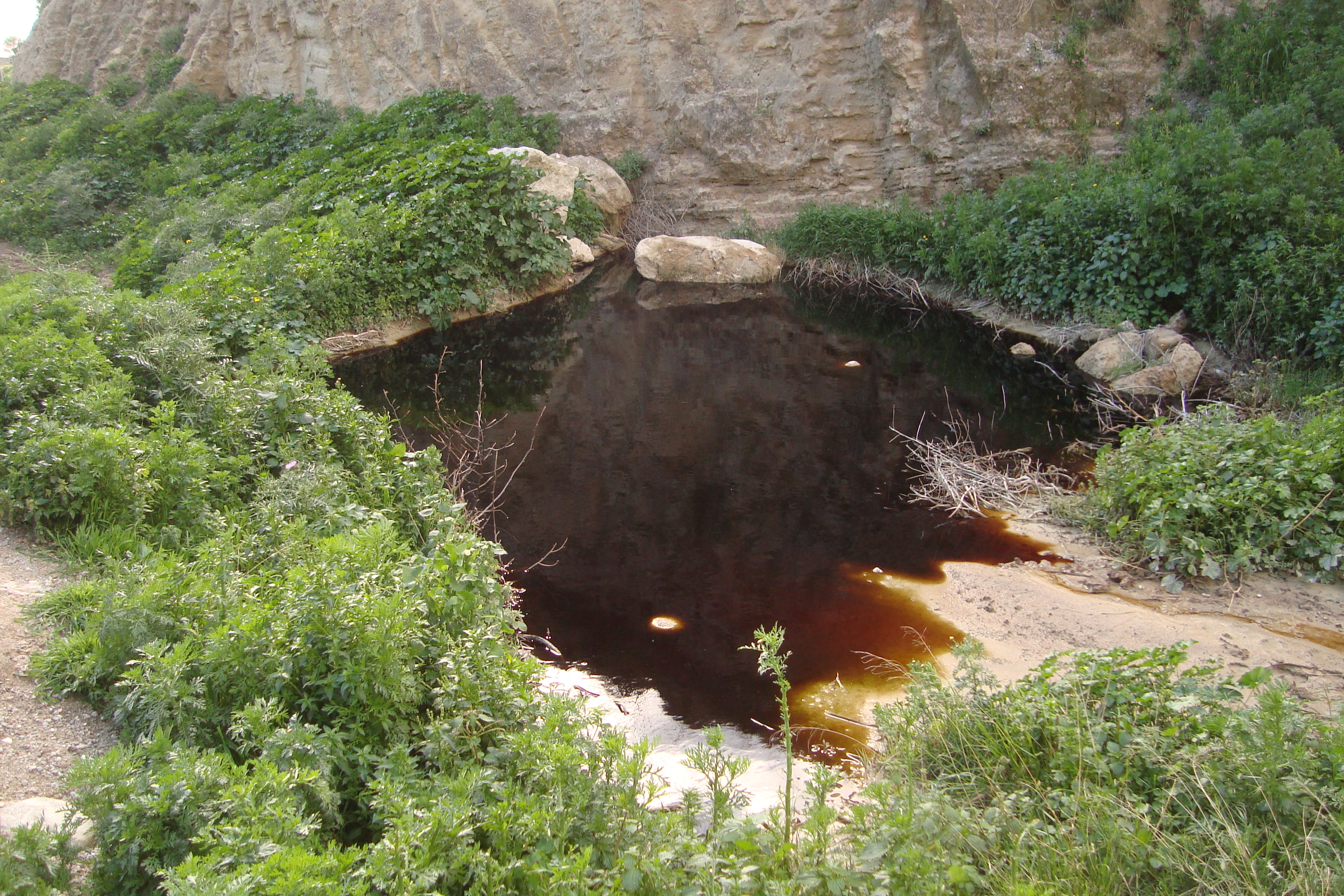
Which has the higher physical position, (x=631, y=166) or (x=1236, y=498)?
(x=631, y=166)

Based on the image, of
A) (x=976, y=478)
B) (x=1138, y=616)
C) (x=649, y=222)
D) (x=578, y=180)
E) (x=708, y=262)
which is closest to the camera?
(x=1138, y=616)

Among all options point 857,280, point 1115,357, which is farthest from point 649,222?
point 1115,357

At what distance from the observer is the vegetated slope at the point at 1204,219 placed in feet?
27.9

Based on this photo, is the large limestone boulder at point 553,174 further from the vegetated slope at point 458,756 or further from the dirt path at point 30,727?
the dirt path at point 30,727

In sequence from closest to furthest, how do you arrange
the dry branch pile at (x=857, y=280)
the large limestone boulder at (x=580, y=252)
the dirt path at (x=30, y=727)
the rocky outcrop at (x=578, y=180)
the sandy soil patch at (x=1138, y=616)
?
the dirt path at (x=30, y=727)
the sandy soil patch at (x=1138, y=616)
the dry branch pile at (x=857, y=280)
the rocky outcrop at (x=578, y=180)
the large limestone boulder at (x=580, y=252)

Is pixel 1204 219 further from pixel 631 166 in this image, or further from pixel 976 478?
pixel 631 166

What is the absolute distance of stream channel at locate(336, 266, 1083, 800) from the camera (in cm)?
507

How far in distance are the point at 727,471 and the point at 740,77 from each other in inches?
454

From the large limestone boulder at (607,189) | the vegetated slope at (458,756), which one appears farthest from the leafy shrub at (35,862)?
the large limestone boulder at (607,189)

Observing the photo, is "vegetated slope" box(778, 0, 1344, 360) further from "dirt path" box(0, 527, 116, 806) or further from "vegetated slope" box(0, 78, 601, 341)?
"dirt path" box(0, 527, 116, 806)

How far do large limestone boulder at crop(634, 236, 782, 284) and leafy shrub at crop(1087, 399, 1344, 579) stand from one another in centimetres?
890

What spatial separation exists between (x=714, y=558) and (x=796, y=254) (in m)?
9.30

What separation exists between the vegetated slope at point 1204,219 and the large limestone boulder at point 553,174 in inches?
166

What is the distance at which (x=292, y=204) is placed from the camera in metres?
13.2
